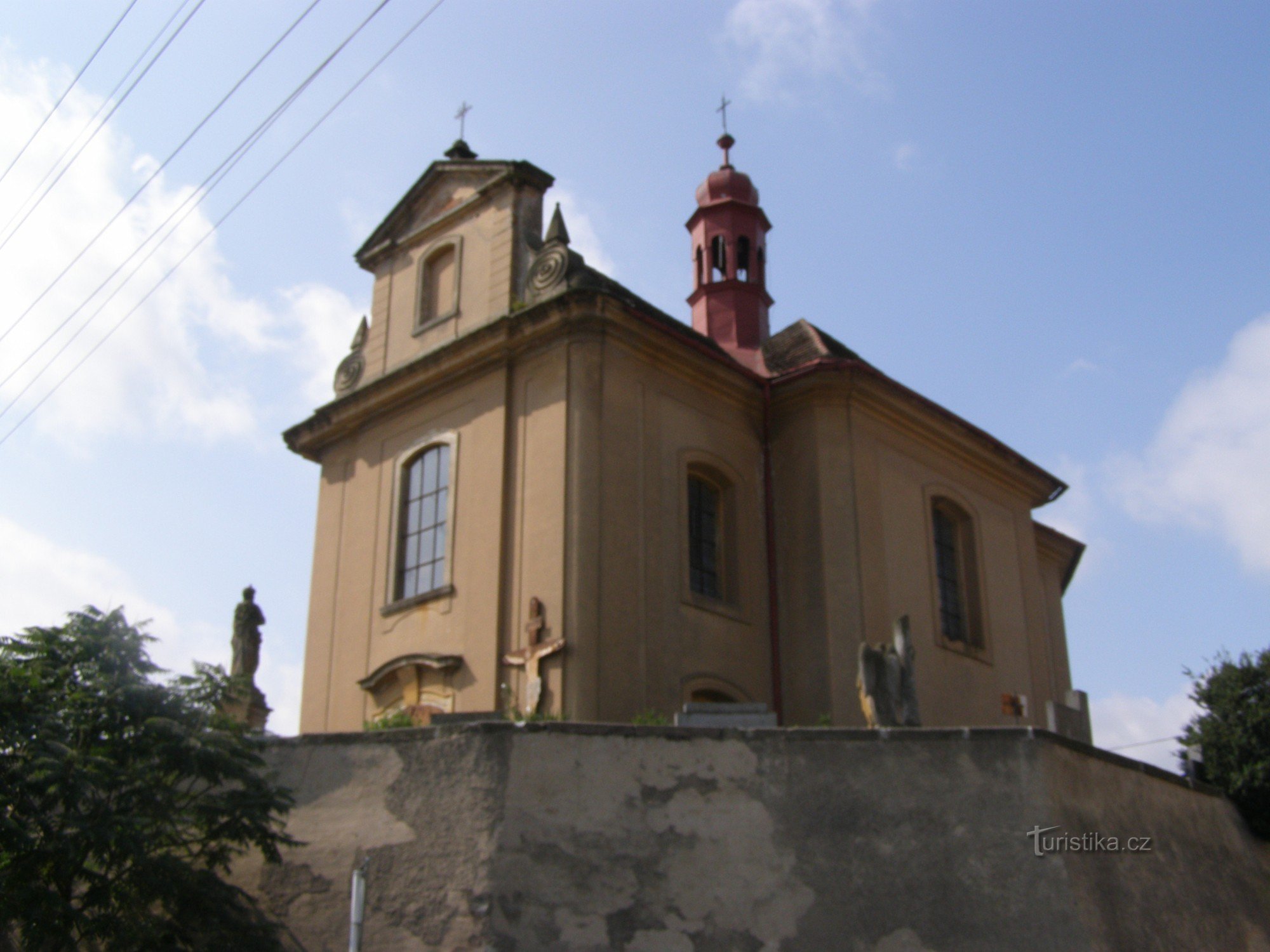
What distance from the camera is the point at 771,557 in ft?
62.4

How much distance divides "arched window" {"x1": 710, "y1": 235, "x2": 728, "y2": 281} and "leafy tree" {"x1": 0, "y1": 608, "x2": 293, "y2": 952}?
14.5 m

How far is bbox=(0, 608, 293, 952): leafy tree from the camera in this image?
1031cm

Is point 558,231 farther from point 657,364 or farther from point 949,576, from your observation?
point 949,576

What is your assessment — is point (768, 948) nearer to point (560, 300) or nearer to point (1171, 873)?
point (1171, 873)

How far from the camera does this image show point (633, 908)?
11.2 meters

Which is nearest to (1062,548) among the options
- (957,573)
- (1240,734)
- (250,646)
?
(957,573)

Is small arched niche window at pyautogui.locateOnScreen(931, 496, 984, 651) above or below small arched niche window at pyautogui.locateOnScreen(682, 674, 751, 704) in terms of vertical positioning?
above

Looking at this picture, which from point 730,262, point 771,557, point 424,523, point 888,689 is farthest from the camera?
point 730,262

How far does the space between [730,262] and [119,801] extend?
16.0m

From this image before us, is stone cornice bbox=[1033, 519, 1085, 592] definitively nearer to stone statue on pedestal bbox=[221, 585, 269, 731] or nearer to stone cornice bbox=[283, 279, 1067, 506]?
stone cornice bbox=[283, 279, 1067, 506]

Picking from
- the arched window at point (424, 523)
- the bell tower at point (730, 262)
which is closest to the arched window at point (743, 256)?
the bell tower at point (730, 262)

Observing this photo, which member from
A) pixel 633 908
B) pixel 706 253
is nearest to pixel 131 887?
pixel 633 908

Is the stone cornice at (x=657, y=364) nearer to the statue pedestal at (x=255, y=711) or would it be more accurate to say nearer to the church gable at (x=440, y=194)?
the church gable at (x=440, y=194)

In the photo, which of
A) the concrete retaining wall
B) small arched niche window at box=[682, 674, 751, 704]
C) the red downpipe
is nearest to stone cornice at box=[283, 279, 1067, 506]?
the red downpipe
